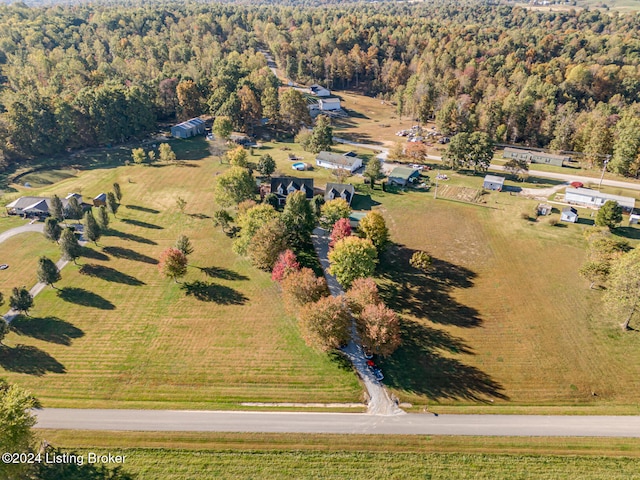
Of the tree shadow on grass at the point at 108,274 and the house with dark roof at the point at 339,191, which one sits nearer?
the tree shadow on grass at the point at 108,274

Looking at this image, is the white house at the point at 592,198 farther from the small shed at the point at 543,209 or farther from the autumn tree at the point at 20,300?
the autumn tree at the point at 20,300

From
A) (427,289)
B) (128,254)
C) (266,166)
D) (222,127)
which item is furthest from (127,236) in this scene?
(427,289)

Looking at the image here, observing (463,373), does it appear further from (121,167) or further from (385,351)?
(121,167)

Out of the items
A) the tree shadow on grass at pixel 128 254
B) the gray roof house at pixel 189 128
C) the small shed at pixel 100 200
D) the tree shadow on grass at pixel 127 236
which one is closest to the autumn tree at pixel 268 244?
the tree shadow on grass at pixel 128 254

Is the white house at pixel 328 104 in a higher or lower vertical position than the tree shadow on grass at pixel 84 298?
higher

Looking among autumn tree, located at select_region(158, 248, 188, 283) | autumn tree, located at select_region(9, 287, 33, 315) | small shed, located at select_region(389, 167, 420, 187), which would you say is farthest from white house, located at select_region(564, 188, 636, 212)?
autumn tree, located at select_region(9, 287, 33, 315)

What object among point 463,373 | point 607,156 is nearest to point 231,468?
point 463,373

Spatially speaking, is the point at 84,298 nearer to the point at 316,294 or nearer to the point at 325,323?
the point at 316,294
